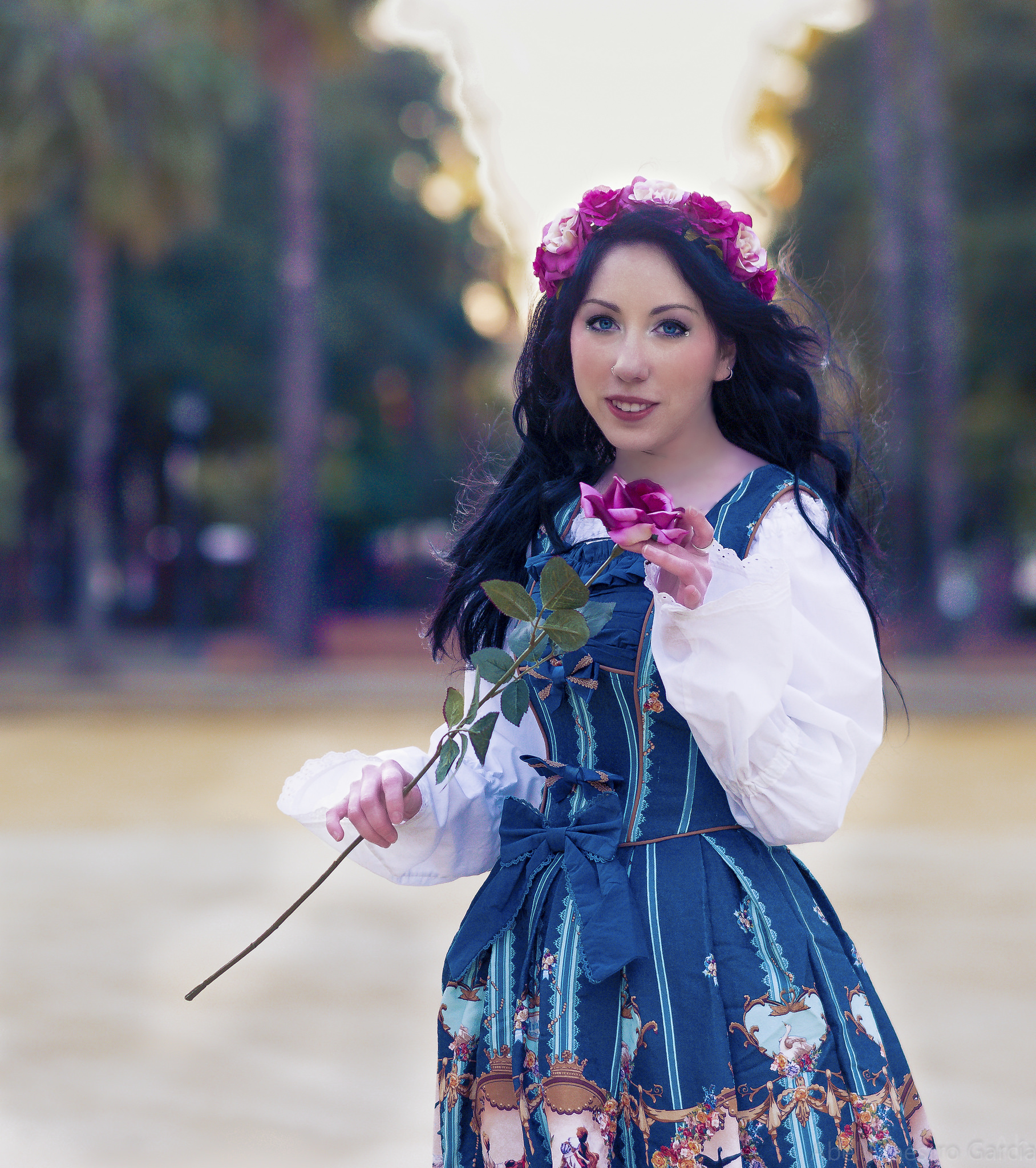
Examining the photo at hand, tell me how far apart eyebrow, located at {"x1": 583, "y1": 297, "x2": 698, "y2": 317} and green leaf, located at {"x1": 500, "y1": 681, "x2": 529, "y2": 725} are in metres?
0.50

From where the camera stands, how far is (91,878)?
20.6ft

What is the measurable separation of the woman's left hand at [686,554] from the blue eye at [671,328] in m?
0.37

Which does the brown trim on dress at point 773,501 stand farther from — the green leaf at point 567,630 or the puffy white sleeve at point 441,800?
the puffy white sleeve at point 441,800

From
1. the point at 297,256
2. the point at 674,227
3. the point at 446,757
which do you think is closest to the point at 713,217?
the point at 674,227

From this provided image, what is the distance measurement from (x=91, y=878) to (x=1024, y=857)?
432 centimetres

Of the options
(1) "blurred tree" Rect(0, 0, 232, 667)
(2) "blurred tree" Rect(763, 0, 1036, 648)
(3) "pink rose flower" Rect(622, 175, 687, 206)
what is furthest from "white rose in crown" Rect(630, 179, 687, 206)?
(1) "blurred tree" Rect(0, 0, 232, 667)

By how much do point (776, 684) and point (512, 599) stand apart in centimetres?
32

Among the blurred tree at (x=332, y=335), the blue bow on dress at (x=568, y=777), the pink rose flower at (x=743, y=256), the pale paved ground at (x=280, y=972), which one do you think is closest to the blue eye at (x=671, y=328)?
the pink rose flower at (x=743, y=256)

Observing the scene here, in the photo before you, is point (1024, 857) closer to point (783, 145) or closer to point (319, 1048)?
point (319, 1048)

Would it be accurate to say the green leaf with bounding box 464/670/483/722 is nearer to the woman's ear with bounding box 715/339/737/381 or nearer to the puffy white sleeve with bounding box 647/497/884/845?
the puffy white sleeve with bounding box 647/497/884/845

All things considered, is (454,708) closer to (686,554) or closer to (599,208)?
(686,554)

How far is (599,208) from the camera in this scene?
1.89 metres

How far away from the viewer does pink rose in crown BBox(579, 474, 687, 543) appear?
4.98ft

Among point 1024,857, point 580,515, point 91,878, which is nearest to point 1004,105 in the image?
point 1024,857
